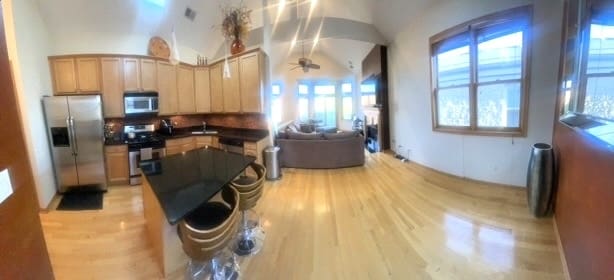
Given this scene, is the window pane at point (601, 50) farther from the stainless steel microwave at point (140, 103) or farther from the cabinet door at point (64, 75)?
the cabinet door at point (64, 75)

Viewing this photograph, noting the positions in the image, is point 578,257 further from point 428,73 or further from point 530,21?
point 428,73

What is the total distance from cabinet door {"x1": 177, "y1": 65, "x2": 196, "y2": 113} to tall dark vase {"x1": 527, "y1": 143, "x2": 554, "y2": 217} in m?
5.97

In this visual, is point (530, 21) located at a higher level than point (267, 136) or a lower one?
higher

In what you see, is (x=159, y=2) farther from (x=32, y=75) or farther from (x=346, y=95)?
(x=346, y=95)

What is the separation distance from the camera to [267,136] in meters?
5.20

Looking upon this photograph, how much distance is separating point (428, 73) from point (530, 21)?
5.99 ft

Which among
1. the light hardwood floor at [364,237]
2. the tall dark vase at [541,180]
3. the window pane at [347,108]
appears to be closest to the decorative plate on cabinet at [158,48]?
the light hardwood floor at [364,237]

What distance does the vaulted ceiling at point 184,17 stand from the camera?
4.02m

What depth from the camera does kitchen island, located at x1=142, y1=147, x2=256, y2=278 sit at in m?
1.70

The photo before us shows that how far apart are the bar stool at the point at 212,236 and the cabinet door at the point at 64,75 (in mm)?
4136

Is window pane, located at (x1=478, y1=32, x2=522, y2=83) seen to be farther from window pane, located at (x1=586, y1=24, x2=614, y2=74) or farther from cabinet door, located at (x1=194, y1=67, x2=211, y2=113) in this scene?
cabinet door, located at (x1=194, y1=67, x2=211, y2=113)

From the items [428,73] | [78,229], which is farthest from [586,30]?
[78,229]

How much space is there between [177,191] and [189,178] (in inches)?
11.9

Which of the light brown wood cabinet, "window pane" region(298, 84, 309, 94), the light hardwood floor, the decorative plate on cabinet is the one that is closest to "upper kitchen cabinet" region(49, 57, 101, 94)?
the decorative plate on cabinet
